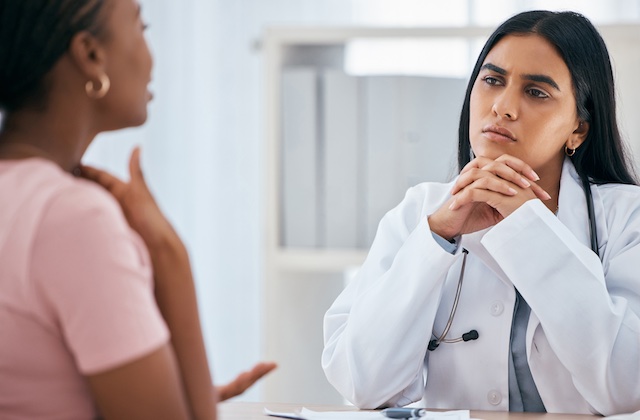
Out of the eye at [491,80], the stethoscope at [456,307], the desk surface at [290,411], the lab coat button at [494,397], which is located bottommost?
the lab coat button at [494,397]

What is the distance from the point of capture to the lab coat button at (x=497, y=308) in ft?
5.30

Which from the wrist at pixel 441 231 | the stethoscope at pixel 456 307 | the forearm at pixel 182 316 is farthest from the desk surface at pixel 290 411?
the forearm at pixel 182 316

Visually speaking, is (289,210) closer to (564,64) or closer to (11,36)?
(564,64)

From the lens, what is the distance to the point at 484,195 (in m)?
1.60

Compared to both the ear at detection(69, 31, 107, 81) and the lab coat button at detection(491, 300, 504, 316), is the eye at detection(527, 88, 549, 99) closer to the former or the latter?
the lab coat button at detection(491, 300, 504, 316)

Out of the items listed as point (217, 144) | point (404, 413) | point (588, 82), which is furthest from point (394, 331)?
point (217, 144)

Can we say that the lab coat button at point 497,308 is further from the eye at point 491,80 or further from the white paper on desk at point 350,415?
the eye at point 491,80

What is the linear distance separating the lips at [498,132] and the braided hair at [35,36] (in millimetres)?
1015

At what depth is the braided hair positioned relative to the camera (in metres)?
0.79

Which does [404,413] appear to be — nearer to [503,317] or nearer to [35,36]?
[503,317]

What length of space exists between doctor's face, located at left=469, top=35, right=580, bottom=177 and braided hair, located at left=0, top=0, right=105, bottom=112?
1.02 m

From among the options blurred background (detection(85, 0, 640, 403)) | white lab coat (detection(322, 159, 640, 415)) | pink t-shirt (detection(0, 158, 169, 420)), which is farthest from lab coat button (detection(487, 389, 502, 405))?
blurred background (detection(85, 0, 640, 403))

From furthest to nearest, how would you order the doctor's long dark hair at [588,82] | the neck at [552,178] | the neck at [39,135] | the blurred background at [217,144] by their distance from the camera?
1. the blurred background at [217,144]
2. the neck at [552,178]
3. the doctor's long dark hair at [588,82]
4. the neck at [39,135]

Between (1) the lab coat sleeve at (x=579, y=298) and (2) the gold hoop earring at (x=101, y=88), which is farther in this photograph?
(1) the lab coat sleeve at (x=579, y=298)
